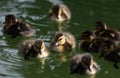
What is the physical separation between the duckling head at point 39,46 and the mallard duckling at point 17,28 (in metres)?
0.86

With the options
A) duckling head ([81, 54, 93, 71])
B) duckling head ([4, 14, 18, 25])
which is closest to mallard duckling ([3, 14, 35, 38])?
duckling head ([4, 14, 18, 25])

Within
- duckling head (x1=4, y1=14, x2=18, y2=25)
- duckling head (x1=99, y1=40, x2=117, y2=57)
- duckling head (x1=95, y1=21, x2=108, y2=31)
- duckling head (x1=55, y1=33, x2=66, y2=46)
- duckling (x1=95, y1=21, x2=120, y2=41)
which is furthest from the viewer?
duckling head (x1=4, y1=14, x2=18, y2=25)

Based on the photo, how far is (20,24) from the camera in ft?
28.9

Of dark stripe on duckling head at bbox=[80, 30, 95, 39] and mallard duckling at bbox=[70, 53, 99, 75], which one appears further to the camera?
dark stripe on duckling head at bbox=[80, 30, 95, 39]

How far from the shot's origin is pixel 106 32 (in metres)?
8.45

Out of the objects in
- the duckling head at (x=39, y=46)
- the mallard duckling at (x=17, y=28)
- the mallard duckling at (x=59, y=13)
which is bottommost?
the mallard duckling at (x=59, y=13)

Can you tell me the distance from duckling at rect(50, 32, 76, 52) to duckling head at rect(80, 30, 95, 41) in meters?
0.16

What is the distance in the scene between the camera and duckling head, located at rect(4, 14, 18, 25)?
8.95m

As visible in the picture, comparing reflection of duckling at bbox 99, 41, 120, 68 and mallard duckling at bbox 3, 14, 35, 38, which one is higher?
reflection of duckling at bbox 99, 41, 120, 68

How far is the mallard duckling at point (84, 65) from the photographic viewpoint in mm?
7301

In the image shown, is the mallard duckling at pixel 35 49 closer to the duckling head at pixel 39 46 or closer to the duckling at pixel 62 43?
the duckling head at pixel 39 46

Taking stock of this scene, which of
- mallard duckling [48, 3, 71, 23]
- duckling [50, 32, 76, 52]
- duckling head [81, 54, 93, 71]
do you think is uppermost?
duckling head [81, 54, 93, 71]

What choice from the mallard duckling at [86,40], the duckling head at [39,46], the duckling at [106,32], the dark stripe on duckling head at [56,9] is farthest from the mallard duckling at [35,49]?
the dark stripe on duckling head at [56,9]

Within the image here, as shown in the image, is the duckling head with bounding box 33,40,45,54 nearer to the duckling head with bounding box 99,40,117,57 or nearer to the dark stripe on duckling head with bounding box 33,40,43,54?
the dark stripe on duckling head with bounding box 33,40,43,54
